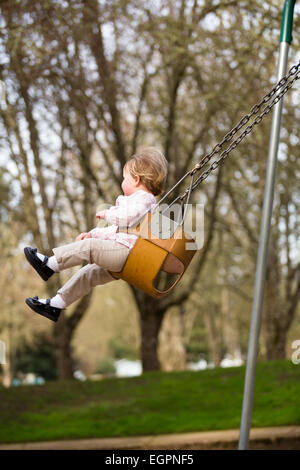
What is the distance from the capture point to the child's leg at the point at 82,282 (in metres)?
3.87

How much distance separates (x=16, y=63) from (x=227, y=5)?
383cm

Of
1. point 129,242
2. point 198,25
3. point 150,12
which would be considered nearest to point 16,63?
point 150,12

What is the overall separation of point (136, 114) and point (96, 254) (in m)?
10.1

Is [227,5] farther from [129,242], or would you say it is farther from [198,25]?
[129,242]

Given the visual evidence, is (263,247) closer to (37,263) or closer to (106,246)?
(106,246)

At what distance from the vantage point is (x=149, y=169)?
3883 millimetres

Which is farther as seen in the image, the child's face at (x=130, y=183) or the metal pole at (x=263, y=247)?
the metal pole at (x=263, y=247)

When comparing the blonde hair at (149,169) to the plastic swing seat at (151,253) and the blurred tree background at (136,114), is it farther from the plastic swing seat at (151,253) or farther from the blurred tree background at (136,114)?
the blurred tree background at (136,114)

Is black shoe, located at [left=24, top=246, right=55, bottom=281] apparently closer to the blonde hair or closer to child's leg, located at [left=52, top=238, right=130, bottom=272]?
child's leg, located at [left=52, top=238, right=130, bottom=272]

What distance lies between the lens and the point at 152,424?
8.98m

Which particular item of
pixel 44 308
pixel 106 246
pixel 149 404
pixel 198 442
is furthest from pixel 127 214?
pixel 149 404

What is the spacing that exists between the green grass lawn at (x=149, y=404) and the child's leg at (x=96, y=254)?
5.58 meters

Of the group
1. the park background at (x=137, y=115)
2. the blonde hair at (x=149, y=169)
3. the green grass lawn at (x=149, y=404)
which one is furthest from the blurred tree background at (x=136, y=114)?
the blonde hair at (x=149, y=169)

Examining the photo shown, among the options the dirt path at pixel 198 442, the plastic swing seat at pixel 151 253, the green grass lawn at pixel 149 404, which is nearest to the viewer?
the plastic swing seat at pixel 151 253
